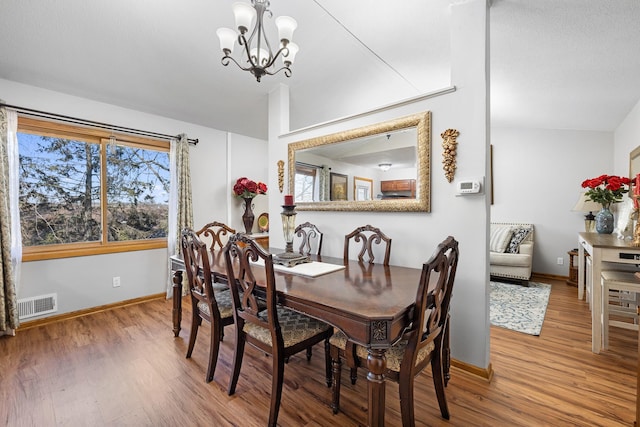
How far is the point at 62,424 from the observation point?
1.53 metres

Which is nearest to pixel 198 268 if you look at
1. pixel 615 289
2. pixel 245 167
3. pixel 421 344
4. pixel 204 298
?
pixel 204 298

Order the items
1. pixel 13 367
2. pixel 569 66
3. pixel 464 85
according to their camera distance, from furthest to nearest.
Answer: pixel 569 66, pixel 13 367, pixel 464 85

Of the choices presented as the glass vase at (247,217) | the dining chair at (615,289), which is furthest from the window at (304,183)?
the dining chair at (615,289)

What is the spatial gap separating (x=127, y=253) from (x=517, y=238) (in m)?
5.48

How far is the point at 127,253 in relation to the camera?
3375 mm

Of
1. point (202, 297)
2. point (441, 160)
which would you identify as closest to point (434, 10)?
point (441, 160)

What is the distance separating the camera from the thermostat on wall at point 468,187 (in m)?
1.85

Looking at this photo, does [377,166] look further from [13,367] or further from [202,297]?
[13,367]

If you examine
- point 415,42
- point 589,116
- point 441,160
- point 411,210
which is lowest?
point 411,210

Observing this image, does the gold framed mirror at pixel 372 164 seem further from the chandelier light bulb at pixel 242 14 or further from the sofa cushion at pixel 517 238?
the sofa cushion at pixel 517 238

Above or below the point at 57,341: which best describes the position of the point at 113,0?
above

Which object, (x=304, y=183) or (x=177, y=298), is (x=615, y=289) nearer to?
(x=304, y=183)

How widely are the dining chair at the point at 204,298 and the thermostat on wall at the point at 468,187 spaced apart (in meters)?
1.80

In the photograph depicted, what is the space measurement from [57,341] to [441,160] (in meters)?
3.61
